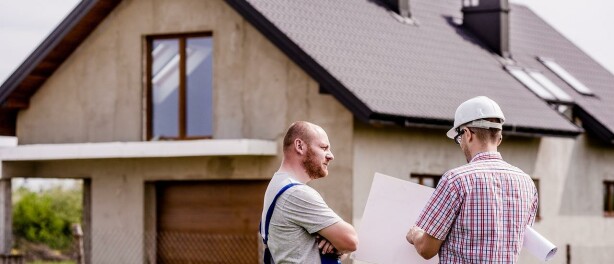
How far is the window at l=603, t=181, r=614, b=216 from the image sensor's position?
80.2 feet

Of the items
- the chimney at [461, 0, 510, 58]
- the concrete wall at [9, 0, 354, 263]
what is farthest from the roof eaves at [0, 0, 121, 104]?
the chimney at [461, 0, 510, 58]

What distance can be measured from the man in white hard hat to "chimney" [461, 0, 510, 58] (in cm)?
1787

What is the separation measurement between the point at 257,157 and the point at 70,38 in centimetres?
363

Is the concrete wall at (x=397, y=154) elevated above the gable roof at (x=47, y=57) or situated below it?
below

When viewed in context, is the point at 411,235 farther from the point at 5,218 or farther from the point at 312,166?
the point at 5,218

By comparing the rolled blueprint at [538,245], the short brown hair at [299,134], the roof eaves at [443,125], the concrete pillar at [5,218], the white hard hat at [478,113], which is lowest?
the concrete pillar at [5,218]

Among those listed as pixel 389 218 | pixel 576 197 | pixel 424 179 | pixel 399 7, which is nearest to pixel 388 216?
pixel 389 218

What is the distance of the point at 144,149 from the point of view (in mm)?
18547

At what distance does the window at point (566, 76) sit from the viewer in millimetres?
24422

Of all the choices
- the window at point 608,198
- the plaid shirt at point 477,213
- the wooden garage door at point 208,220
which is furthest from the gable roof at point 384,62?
the plaid shirt at point 477,213

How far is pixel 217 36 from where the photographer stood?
61.8ft

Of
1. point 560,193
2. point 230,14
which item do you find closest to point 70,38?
point 230,14

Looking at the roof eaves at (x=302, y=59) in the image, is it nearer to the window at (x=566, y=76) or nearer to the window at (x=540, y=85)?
the window at (x=540, y=85)

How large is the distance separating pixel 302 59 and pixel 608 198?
920 centimetres
